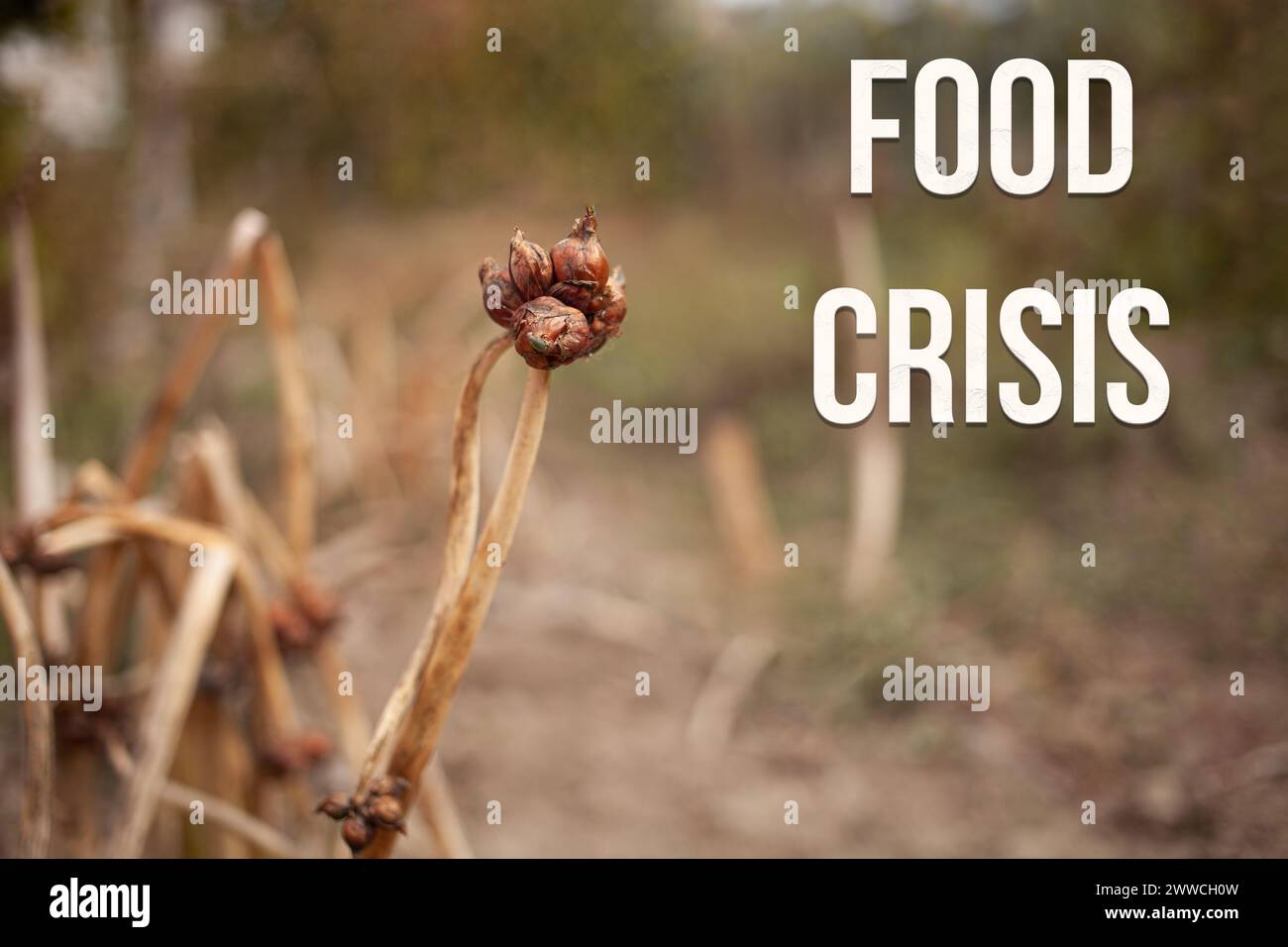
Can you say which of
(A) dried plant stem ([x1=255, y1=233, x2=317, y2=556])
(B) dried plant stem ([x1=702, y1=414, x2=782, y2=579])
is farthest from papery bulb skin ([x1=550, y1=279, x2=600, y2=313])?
(B) dried plant stem ([x1=702, y1=414, x2=782, y2=579])

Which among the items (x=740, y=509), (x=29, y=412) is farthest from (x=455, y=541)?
(x=740, y=509)

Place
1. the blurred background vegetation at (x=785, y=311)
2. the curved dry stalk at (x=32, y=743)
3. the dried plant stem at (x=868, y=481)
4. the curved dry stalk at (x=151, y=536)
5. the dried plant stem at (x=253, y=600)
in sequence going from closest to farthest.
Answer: the curved dry stalk at (x=32, y=743) < the curved dry stalk at (x=151, y=536) < the dried plant stem at (x=253, y=600) < the blurred background vegetation at (x=785, y=311) < the dried plant stem at (x=868, y=481)

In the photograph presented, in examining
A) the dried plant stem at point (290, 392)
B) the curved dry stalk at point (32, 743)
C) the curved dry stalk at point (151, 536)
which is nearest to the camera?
the curved dry stalk at point (32, 743)

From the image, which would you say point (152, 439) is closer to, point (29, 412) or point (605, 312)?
point (29, 412)

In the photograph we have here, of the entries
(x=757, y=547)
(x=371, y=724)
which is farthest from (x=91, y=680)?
(x=757, y=547)

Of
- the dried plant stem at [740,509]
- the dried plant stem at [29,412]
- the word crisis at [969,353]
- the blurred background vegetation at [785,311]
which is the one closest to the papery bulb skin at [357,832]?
the dried plant stem at [29,412]

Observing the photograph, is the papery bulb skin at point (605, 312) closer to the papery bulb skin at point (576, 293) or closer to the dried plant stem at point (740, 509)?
the papery bulb skin at point (576, 293)
